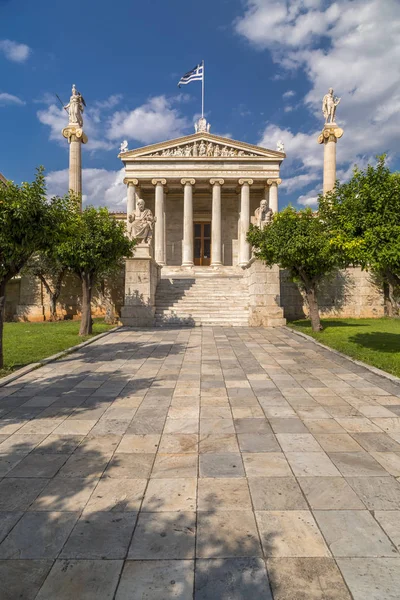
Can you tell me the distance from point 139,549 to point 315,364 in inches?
265

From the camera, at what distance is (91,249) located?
13.9 metres

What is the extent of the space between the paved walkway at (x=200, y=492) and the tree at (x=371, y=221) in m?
3.10

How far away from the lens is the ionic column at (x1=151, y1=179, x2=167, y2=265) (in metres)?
31.9

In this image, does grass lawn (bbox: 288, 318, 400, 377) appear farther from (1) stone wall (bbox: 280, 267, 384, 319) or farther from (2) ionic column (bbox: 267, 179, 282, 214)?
(2) ionic column (bbox: 267, 179, 282, 214)

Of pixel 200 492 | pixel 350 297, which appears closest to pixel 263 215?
pixel 350 297

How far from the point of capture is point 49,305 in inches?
957

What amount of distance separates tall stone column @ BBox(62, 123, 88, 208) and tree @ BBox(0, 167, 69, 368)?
23376mm

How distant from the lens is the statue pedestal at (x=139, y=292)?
17.7 metres

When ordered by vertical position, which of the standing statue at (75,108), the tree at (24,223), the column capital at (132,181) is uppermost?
the standing statue at (75,108)

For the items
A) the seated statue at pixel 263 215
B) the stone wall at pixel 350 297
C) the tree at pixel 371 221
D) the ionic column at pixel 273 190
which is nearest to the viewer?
the tree at pixel 371 221

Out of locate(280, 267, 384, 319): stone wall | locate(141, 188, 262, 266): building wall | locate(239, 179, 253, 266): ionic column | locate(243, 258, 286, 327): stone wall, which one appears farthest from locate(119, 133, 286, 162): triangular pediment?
locate(243, 258, 286, 327): stone wall

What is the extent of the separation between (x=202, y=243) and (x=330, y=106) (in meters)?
16.6

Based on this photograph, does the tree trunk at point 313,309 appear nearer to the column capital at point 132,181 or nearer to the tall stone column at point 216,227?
the tall stone column at point 216,227

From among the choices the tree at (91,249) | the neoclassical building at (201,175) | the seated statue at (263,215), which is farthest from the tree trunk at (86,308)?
the neoclassical building at (201,175)
